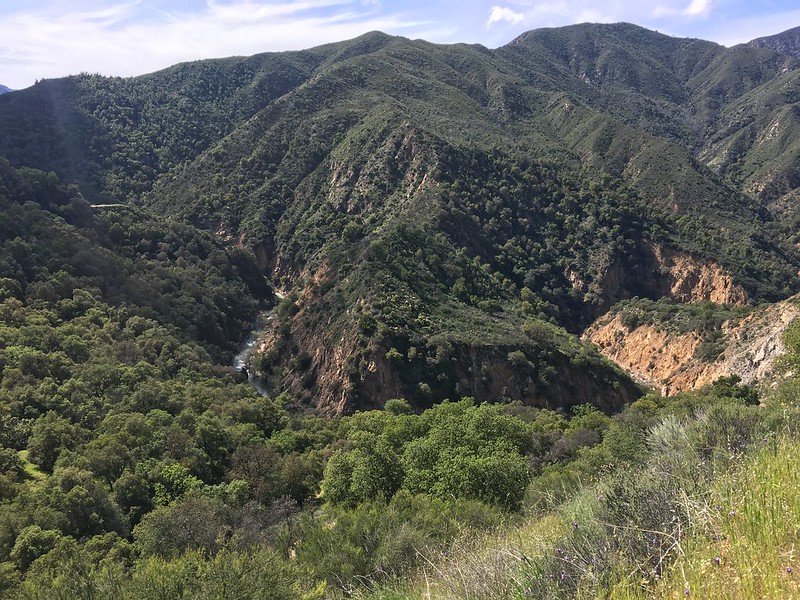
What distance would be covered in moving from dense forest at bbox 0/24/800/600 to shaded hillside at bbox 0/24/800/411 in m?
0.45

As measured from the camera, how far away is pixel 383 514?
15578 mm

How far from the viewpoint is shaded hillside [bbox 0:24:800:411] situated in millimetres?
46625

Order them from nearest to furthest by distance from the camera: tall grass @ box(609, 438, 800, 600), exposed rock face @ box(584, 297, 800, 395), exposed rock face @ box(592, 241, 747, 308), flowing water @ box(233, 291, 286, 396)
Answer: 1. tall grass @ box(609, 438, 800, 600)
2. exposed rock face @ box(584, 297, 800, 395)
3. flowing water @ box(233, 291, 286, 396)
4. exposed rock face @ box(592, 241, 747, 308)

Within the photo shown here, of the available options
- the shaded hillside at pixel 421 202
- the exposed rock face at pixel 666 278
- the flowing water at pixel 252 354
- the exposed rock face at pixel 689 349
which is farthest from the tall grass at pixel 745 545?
the exposed rock face at pixel 666 278

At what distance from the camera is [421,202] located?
66.9 meters

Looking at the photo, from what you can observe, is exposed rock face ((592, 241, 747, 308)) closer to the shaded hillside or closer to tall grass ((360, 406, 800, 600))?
the shaded hillside

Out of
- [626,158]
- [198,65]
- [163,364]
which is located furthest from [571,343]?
[198,65]

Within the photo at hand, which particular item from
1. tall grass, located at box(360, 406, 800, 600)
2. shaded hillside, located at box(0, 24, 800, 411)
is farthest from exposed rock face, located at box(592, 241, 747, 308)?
tall grass, located at box(360, 406, 800, 600)

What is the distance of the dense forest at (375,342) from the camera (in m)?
8.20

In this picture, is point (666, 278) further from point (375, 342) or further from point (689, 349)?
point (375, 342)

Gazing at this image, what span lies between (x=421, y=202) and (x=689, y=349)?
1354 inches

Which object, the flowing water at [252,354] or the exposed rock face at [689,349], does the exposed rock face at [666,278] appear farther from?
the flowing water at [252,354]

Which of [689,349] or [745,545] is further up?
[745,545]

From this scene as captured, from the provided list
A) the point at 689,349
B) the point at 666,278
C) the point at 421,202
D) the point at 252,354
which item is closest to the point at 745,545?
the point at 689,349
